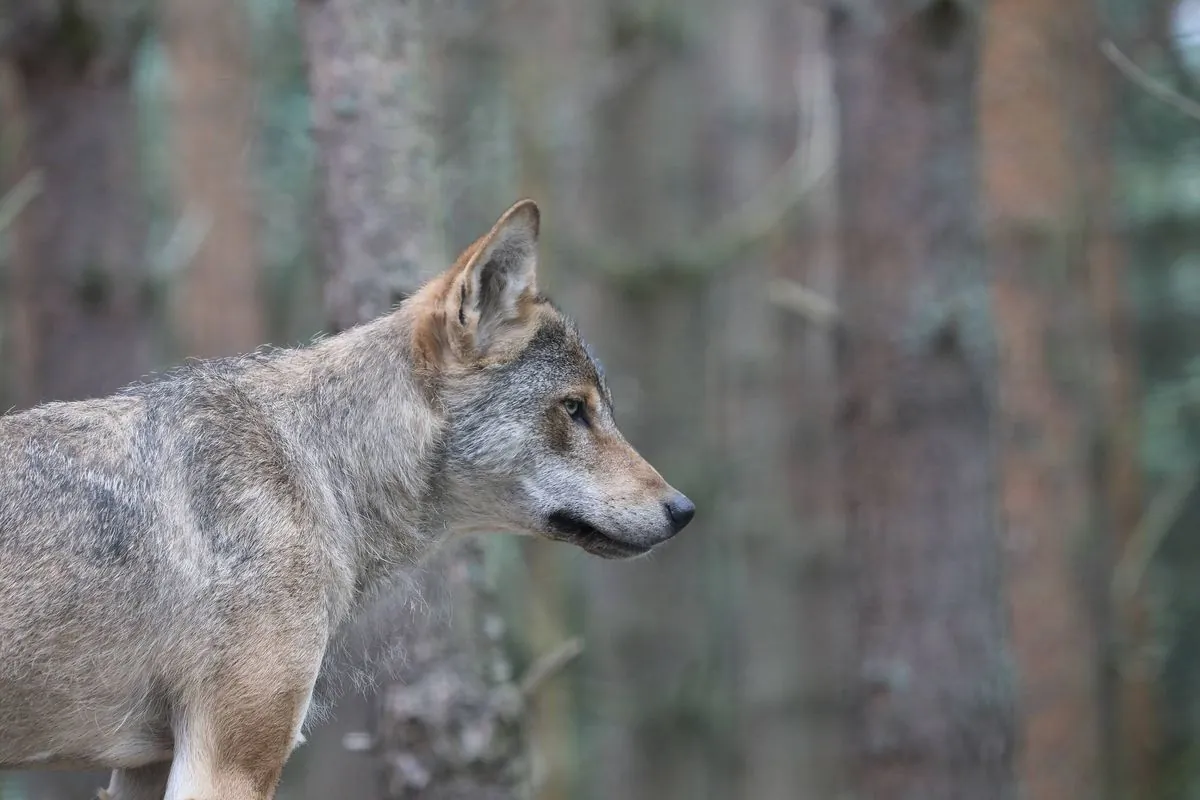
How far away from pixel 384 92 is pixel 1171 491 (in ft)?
42.4

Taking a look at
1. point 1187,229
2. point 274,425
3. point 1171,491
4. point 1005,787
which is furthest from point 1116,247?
point 274,425

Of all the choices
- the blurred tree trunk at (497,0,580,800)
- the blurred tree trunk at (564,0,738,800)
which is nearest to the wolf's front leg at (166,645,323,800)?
the blurred tree trunk at (497,0,580,800)

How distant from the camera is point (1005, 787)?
8305 mm

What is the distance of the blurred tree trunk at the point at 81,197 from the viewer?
9609 millimetres

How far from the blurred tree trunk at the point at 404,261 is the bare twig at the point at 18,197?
2.01 metres

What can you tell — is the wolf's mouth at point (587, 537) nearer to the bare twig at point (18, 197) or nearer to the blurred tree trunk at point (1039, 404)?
the bare twig at point (18, 197)

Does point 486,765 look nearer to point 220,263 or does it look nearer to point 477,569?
point 477,569

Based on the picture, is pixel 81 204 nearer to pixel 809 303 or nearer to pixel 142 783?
pixel 809 303

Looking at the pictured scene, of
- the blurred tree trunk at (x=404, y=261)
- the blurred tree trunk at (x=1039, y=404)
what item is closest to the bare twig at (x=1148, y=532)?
the blurred tree trunk at (x=1039, y=404)

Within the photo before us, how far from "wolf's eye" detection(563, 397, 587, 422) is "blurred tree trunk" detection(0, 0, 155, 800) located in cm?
477

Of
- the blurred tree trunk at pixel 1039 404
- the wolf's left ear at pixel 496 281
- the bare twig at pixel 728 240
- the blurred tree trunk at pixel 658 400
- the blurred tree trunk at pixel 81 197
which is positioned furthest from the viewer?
the blurred tree trunk at pixel 658 400

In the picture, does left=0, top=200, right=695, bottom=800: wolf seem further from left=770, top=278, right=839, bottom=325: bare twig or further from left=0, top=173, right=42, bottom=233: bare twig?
left=770, top=278, right=839, bottom=325: bare twig

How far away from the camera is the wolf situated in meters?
4.80

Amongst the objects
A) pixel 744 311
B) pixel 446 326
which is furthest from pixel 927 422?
pixel 744 311
